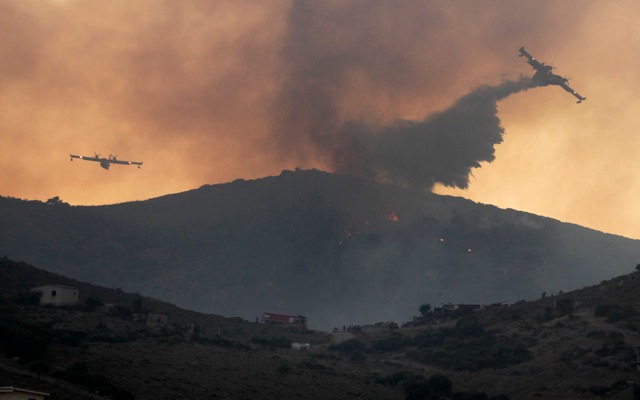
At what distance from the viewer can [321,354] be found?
100 meters

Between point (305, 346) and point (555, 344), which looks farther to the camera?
point (305, 346)

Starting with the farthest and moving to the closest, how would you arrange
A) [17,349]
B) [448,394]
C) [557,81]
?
[557,81] → [448,394] → [17,349]

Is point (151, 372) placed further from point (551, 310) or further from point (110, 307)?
point (551, 310)

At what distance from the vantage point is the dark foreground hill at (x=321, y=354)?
6506 centimetres

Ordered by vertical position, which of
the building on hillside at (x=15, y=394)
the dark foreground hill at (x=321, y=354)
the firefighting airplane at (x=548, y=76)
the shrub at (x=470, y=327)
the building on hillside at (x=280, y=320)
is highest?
the firefighting airplane at (x=548, y=76)

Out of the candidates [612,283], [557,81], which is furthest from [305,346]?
[557,81]

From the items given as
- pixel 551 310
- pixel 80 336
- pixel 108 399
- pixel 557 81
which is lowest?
pixel 108 399

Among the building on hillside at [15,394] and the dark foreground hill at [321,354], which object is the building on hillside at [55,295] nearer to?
the dark foreground hill at [321,354]

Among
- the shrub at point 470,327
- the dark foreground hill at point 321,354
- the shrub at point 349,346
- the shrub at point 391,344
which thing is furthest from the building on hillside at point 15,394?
the shrub at point 470,327

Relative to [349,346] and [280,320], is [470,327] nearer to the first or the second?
[349,346]

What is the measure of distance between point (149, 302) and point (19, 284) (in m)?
21.5

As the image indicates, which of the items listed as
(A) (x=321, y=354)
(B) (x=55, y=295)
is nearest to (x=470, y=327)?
(A) (x=321, y=354)

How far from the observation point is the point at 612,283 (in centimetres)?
10700

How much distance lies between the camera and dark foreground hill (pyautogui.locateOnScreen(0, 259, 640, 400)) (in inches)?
2562
